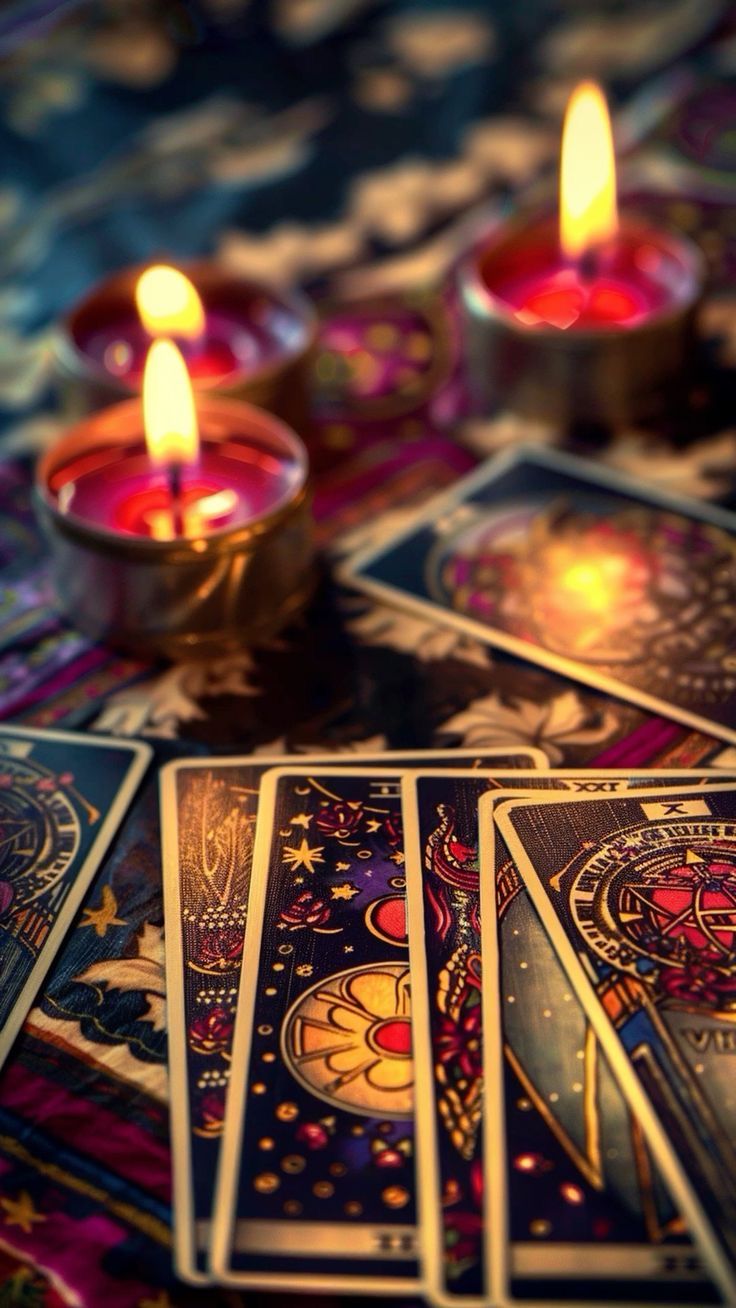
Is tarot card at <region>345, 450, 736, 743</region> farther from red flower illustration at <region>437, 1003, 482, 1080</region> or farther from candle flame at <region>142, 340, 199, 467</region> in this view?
red flower illustration at <region>437, 1003, 482, 1080</region>

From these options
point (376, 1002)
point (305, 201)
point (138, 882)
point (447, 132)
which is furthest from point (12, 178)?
point (376, 1002)

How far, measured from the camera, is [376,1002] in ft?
2.49

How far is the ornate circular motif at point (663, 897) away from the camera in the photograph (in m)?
0.77

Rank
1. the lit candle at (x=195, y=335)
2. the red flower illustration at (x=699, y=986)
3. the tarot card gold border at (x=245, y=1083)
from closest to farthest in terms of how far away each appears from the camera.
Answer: the tarot card gold border at (x=245, y=1083), the red flower illustration at (x=699, y=986), the lit candle at (x=195, y=335)

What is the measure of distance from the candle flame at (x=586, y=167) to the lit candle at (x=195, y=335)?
23 centimetres

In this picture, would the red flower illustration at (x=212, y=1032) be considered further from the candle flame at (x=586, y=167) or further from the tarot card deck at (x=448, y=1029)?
the candle flame at (x=586, y=167)

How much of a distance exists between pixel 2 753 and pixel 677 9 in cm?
130

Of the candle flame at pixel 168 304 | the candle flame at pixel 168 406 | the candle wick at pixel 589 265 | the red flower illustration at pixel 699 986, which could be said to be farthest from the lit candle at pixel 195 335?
the red flower illustration at pixel 699 986

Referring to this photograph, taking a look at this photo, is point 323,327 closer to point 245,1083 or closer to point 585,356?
point 585,356

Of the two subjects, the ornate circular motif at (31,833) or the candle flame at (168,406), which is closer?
the ornate circular motif at (31,833)

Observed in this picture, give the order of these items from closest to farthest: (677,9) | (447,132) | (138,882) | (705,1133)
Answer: (705,1133)
(138,882)
(447,132)
(677,9)

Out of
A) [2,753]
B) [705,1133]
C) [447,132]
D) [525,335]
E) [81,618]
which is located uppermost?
[447,132]

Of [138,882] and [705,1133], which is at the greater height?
[138,882]

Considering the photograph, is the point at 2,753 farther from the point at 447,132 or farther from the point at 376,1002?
the point at 447,132
